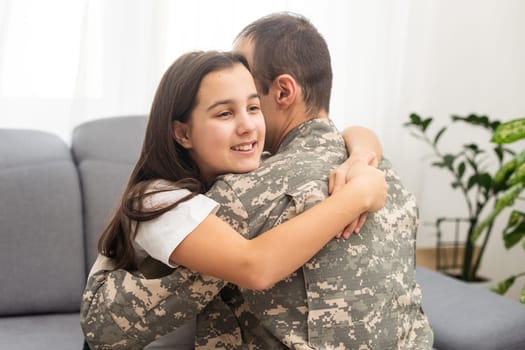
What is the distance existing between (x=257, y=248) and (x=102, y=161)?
1228mm

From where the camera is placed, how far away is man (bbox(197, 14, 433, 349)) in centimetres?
119

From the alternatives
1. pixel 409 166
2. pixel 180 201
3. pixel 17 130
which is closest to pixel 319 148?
pixel 180 201

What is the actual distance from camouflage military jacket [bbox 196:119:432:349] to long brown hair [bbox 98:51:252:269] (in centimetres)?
11

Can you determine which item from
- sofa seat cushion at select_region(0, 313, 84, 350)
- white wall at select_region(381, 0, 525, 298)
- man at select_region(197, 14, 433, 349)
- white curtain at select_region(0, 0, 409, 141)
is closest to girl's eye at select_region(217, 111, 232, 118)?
man at select_region(197, 14, 433, 349)

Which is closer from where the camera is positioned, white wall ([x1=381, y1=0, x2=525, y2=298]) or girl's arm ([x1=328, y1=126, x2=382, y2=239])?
girl's arm ([x1=328, y1=126, x2=382, y2=239])

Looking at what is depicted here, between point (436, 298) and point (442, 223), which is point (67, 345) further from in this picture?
point (442, 223)

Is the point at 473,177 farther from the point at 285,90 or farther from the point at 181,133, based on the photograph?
the point at 181,133

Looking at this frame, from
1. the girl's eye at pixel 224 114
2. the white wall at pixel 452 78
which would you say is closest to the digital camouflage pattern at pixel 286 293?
the girl's eye at pixel 224 114

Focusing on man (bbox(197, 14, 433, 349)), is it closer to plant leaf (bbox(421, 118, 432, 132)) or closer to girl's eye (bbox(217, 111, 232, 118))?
girl's eye (bbox(217, 111, 232, 118))

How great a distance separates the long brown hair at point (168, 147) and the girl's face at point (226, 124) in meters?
0.02

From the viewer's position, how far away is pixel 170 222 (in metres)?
1.15

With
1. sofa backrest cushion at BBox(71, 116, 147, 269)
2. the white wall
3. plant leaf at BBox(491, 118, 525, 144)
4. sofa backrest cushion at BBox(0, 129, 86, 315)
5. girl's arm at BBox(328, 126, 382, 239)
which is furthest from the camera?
the white wall

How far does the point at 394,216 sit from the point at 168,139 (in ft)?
1.50

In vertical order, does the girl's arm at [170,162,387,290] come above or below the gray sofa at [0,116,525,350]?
above
